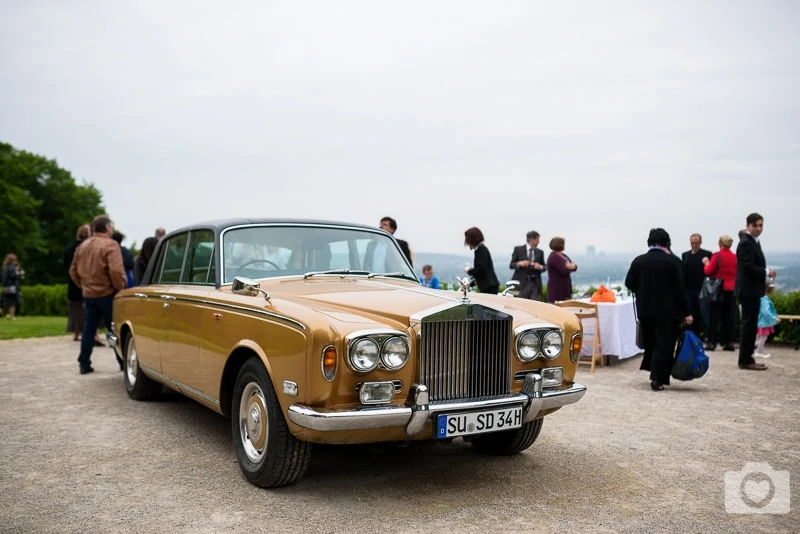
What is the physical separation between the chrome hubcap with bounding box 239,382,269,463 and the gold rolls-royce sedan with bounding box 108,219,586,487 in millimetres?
10

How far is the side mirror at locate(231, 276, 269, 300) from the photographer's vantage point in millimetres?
4977

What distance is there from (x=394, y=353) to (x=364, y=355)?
0.60ft

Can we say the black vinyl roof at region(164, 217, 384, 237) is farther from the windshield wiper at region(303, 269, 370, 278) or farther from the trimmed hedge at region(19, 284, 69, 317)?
the trimmed hedge at region(19, 284, 69, 317)

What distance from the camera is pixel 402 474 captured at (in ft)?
16.7

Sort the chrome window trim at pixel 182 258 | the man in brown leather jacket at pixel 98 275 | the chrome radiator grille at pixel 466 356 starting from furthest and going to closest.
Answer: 1. the man in brown leather jacket at pixel 98 275
2. the chrome window trim at pixel 182 258
3. the chrome radiator grille at pixel 466 356

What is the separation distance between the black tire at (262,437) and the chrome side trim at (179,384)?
441 millimetres

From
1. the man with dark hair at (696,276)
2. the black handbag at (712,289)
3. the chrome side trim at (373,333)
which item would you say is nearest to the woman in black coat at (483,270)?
the man with dark hair at (696,276)

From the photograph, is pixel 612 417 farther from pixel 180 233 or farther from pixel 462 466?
pixel 180 233

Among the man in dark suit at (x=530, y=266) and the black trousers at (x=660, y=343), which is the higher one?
the man in dark suit at (x=530, y=266)

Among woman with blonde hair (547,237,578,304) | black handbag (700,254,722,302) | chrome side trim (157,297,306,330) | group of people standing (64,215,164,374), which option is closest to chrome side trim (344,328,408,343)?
chrome side trim (157,297,306,330)

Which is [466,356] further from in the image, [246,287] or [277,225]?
[277,225]

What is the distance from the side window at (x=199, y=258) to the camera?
6117mm

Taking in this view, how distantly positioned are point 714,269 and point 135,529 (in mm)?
11025
